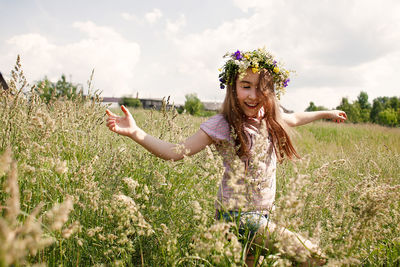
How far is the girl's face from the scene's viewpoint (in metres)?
2.63

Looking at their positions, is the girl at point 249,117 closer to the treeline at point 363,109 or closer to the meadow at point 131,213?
the meadow at point 131,213

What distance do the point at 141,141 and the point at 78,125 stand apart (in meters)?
0.69

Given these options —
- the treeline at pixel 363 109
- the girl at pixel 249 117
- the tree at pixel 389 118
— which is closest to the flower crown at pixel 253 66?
the girl at pixel 249 117

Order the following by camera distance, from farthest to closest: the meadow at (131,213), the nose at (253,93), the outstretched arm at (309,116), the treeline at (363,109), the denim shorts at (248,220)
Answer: the treeline at (363,109)
the outstretched arm at (309,116)
the nose at (253,93)
the denim shorts at (248,220)
the meadow at (131,213)

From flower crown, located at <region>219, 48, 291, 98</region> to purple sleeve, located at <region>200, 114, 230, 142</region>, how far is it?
461 mm

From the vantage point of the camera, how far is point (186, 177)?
2301 millimetres

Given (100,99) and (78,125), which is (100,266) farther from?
(100,99)

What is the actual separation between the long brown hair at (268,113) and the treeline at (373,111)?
30203mm

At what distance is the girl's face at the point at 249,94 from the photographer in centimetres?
263

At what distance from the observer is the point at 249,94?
104 inches

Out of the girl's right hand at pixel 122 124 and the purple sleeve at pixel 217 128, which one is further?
the purple sleeve at pixel 217 128

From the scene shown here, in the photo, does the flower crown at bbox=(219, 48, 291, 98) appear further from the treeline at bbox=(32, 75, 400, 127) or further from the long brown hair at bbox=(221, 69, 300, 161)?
the treeline at bbox=(32, 75, 400, 127)

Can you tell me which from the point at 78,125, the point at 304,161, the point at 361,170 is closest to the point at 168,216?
the point at 304,161

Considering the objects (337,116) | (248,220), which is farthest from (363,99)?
(248,220)
